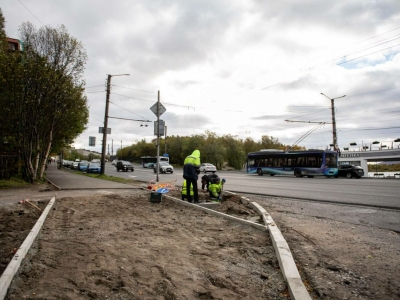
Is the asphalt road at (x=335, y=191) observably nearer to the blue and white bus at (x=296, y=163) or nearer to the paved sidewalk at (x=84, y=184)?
the paved sidewalk at (x=84, y=184)

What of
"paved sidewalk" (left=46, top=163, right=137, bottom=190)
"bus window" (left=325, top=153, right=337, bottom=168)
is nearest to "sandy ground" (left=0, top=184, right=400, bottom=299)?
"paved sidewalk" (left=46, top=163, right=137, bottom=190)

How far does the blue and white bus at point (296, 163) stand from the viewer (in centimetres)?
3128

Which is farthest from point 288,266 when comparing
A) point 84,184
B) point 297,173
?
point 297,173

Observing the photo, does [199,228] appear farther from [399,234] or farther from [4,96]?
[4,96]

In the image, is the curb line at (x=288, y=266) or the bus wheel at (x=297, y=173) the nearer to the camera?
the curb line at (x=288, y=266)

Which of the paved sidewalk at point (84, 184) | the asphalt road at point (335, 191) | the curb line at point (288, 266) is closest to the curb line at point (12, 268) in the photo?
the curb line at point (288, 266)

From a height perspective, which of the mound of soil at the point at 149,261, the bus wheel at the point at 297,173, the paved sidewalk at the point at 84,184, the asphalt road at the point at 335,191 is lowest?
the mound of soil at the point at 149,261

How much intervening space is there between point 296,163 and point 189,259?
30.3 metres

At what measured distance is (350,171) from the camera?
31.5 m

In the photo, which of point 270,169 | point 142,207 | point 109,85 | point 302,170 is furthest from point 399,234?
point 270,169

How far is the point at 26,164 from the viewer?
19.5 m

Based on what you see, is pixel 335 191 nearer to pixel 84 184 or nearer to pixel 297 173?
pixel 84 184

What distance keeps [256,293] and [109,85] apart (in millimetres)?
25614

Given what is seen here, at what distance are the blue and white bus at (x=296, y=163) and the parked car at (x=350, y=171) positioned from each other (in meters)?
0.81
